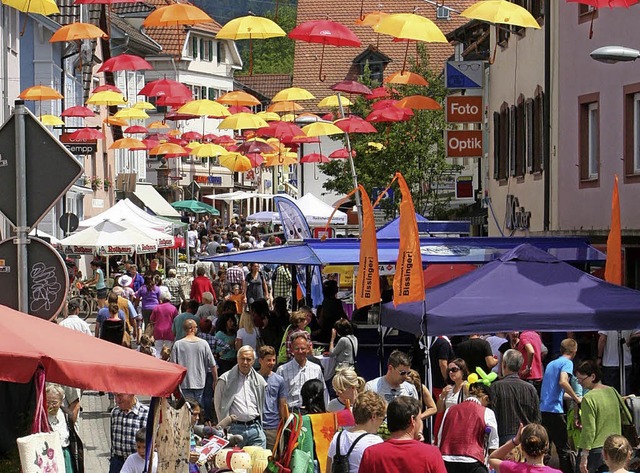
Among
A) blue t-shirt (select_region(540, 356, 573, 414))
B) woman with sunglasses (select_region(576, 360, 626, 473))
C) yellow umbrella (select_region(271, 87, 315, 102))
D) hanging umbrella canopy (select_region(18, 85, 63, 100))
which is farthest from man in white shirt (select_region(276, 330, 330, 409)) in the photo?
hanging umbrella canopy (select_region(18, 85, 63, 100))

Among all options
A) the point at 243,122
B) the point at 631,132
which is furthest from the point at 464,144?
the point at 631,132

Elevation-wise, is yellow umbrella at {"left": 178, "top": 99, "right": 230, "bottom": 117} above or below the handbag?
above

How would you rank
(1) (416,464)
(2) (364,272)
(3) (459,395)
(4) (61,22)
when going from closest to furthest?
1. (1) (416,464)
2. (3) (459,395)
3. (2) (364,272)
4. (4) (61,22)

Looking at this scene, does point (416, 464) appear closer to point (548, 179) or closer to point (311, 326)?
point (311, 326)

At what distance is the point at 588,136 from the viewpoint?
2755cm

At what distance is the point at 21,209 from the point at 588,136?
20207 mm

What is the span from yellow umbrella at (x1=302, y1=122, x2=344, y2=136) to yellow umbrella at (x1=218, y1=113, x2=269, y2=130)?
1298 millimetres

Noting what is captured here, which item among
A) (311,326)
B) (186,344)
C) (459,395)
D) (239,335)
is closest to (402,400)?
(459,395)

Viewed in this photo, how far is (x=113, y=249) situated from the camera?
1394 inches

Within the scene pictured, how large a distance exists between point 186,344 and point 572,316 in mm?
5171

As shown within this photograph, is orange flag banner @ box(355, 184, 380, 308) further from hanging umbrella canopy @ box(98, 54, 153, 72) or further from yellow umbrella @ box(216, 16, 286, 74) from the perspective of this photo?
hanging umbrella canopy @ box(98, 54, 153, 72)

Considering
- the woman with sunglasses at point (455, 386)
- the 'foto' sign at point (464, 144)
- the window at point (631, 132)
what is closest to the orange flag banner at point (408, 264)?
the woman with sunglasses at point (455, 386)

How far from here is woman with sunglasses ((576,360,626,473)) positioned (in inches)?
501

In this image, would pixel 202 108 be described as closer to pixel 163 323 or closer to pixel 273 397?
pixel 163 323
